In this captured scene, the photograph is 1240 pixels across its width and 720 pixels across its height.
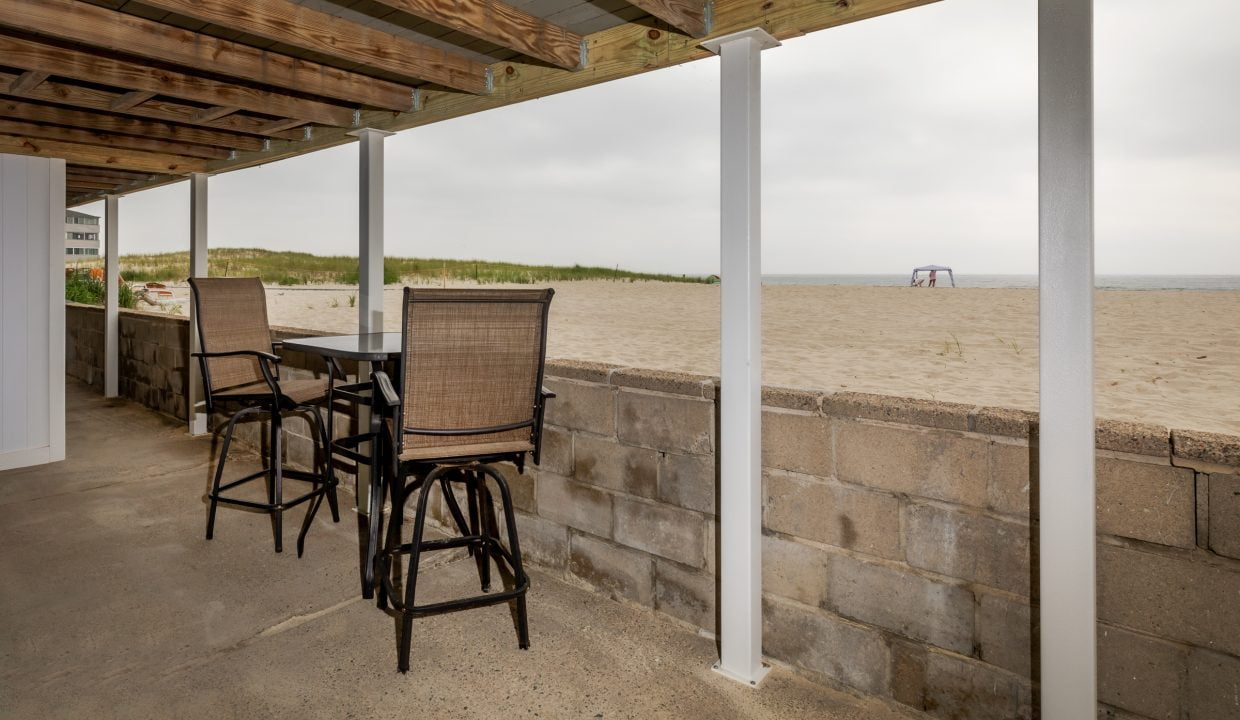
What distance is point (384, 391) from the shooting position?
6.88 feet

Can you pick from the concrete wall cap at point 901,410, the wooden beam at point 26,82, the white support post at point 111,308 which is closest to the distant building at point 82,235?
the white support post at point 111,308

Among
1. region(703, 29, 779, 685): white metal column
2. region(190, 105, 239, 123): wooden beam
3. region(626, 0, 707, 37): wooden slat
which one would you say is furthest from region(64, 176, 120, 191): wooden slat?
region(703, 29, 779, 685): white metal column

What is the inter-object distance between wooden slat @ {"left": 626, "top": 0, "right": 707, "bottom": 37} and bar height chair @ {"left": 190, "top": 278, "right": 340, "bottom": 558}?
2.13m

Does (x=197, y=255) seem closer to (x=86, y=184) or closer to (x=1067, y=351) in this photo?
(x=86, y=184)

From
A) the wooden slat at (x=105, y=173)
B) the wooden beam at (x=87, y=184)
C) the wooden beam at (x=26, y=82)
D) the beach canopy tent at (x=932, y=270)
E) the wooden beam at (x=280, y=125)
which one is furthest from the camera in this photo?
the beach canopy tent at (x=932, y=270)

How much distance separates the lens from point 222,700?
77.2 inches

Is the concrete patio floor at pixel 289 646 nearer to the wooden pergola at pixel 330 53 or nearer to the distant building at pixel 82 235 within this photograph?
the wooden pergola at pixel 330 53

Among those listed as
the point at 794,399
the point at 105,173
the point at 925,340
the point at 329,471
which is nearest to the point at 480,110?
the point at 329,471

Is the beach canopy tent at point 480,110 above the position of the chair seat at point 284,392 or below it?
above

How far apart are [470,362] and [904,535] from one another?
4.36 feet

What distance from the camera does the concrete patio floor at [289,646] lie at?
1966mm

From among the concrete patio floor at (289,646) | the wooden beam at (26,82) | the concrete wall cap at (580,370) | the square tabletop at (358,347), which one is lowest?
the concrete patio floor at (289,646)

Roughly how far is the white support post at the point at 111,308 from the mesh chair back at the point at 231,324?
4348 millimetres

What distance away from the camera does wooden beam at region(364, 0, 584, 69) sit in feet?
7.13
